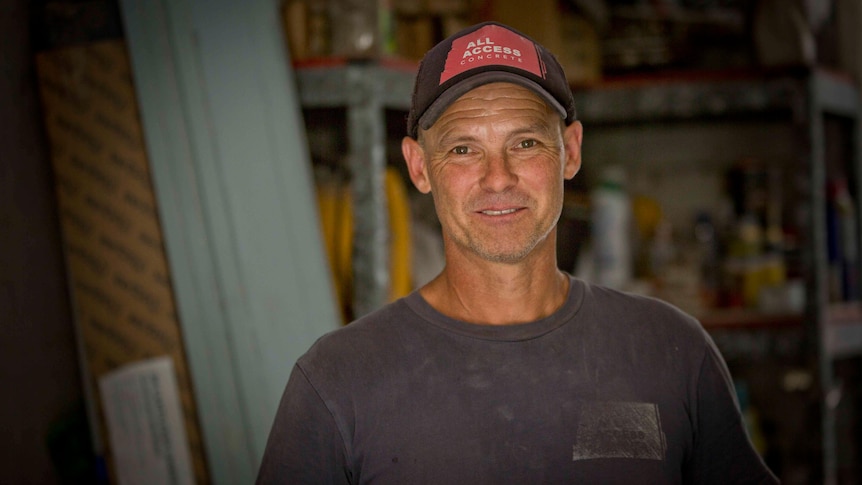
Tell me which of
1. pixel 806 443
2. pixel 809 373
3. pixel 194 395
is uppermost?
pixel 194 395

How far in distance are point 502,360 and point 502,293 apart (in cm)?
12

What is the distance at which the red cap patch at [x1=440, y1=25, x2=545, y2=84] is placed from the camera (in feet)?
3.80

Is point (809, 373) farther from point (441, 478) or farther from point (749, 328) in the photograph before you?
point (441, 478)

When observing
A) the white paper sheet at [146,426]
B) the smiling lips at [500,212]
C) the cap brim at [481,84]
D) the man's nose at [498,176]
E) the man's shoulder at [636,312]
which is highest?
the cap brim at [481,84]

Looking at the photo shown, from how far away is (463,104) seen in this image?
3.86 ft

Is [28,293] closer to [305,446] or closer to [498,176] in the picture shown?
[305,446]

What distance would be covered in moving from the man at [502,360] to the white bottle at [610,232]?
1.61m

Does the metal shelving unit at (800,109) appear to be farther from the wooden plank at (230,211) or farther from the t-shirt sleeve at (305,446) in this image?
the t-shirt sleeve at (305,446)

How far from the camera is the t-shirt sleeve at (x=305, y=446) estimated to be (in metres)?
1.07

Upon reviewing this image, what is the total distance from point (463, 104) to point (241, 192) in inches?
45.9

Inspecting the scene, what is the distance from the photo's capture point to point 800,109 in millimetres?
2605

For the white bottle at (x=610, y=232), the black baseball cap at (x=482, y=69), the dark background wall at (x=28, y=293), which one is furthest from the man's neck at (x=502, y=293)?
the white bottle at (x=610, y=232)

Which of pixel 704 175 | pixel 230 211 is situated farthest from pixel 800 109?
pixel 230 211

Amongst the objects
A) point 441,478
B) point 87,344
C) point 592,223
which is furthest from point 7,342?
point 592,223
